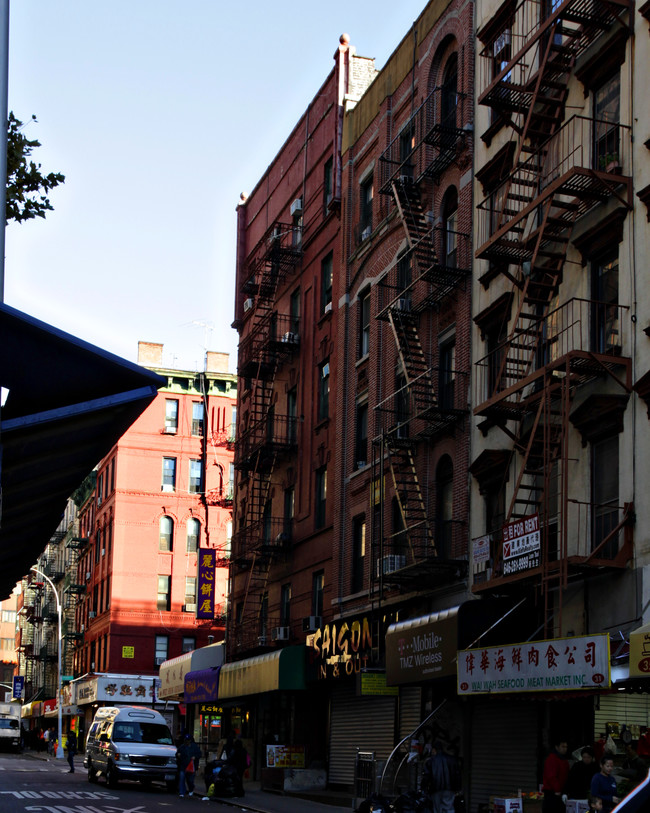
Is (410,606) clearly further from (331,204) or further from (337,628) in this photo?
(331,204)

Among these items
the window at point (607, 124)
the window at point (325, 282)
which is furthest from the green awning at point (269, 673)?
the window at point (607, 124)

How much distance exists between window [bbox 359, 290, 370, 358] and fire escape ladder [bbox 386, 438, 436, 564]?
18.3 feet

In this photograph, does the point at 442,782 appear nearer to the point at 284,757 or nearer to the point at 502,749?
the point at 502,749

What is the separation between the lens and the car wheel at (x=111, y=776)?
33969 mm

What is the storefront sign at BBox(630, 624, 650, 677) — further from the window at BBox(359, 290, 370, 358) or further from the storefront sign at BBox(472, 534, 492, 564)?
the window at BBox(359, 290, 370, 358)

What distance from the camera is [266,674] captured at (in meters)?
35.2

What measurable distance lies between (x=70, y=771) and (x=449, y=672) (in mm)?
25869

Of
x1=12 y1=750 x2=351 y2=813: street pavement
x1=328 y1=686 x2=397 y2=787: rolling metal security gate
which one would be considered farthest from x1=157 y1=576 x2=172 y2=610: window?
x1=328 y1=686 x2=397 y2=787: rolling metal security gate

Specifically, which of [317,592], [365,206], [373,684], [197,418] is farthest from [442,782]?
[197,418]

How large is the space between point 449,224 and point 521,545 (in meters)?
11.2

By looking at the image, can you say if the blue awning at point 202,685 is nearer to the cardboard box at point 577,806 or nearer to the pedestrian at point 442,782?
the pedestrian at point 442,782

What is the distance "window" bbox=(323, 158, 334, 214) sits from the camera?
39.0 meters

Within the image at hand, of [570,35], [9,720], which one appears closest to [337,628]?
[570,35]

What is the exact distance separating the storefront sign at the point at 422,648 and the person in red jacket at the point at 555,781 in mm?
5247
